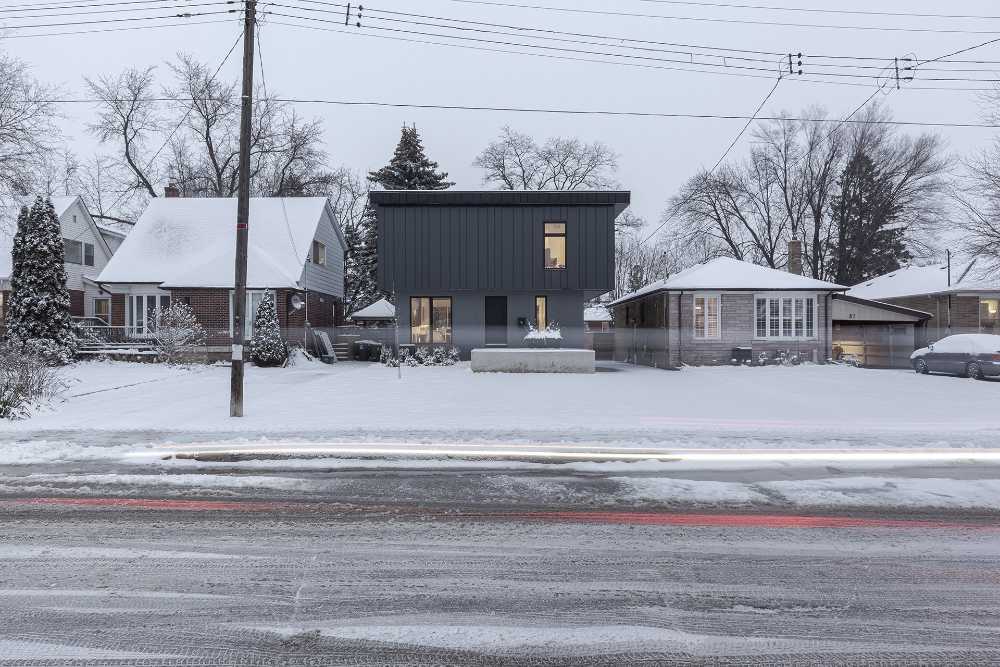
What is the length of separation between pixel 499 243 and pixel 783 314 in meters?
12.9

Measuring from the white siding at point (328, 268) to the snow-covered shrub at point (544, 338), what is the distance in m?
11.2

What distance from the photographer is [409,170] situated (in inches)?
1745

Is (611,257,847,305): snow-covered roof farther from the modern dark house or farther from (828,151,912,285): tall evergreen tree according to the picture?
(828,151,912,285): tall evergreen tree

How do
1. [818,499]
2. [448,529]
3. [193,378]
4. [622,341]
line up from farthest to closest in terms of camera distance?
[622,341], [193,378], [818,499], [448,529]

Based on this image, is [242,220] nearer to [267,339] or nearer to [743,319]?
[267,339]

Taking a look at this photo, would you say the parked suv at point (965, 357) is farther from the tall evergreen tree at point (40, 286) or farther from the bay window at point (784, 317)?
the tall evergreen tree at point (40, 286)

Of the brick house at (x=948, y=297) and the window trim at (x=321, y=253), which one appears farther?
the brick house at (x=948, y=297)

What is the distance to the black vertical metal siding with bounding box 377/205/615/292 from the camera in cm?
2591

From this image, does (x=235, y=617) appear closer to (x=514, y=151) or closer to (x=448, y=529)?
(x=448, y=529)

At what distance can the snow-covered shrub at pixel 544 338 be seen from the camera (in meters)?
24.8

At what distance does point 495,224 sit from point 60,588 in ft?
76.1

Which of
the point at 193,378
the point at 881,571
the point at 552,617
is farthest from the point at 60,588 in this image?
the point at 193,378

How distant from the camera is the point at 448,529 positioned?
5.04 metres

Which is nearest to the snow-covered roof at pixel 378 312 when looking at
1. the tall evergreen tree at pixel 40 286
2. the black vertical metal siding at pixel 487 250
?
the black vertical metal siding at pixel 487 250
